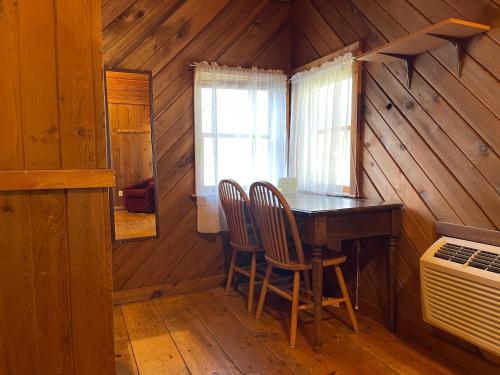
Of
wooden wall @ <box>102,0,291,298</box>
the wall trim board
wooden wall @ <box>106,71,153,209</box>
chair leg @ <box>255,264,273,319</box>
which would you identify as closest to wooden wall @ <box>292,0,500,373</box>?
chair leg @ <box>255,264,273,319</box>

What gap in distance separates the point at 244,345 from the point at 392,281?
3.16ft

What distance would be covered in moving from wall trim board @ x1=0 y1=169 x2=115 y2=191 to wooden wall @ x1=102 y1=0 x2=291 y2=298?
1.62m

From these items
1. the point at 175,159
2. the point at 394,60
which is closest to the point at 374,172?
the point at 394,60

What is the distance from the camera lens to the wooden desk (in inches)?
78.4

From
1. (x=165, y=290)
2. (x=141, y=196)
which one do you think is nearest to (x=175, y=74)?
(x=141, y=196)

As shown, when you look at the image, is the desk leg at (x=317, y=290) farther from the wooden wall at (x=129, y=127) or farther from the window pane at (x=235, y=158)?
the wooden wall at (x=129, y=127)

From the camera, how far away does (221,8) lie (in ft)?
9.64

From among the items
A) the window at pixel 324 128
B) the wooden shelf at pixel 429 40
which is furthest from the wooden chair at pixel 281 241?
the wooden shelf at pixel 429 40

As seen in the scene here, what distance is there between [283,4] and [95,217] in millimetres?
2703

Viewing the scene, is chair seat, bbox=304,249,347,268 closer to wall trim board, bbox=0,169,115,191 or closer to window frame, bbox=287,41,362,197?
window frame, bbox=287,41,362,197

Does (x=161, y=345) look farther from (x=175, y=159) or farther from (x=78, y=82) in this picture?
(x=78, y=82)

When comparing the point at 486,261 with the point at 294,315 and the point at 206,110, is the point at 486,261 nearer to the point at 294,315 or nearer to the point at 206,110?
the point at 294,315

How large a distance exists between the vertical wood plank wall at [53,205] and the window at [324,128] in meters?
1.80

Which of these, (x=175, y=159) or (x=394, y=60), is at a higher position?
(x=394, y=60)
